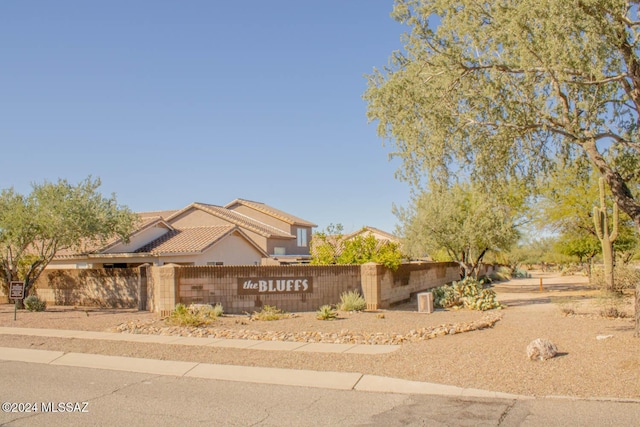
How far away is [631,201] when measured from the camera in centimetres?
1316

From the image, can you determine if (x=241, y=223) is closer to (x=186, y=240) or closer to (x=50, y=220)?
(x=186, y=240)

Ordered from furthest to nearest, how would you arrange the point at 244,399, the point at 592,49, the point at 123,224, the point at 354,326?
the point at 123,224, the point at 354,326, the point at 592,49, the point at 244,399

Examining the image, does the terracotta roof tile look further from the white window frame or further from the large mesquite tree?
the large mesquite tree

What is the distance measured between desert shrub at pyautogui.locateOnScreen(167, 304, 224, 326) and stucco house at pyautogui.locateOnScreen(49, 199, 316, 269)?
13060 mm

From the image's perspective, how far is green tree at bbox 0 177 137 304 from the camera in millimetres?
23641

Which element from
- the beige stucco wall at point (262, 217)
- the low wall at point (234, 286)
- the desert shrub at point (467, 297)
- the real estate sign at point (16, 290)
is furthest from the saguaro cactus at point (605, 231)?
the beige stucco wall at point (262, 217)

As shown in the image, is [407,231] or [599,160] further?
[407,231]

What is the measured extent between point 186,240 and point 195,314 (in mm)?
18123

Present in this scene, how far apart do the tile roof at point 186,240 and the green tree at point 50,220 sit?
7016mm

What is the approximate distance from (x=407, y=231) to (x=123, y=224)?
15.0 m

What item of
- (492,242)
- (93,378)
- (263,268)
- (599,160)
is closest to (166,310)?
(263,268)

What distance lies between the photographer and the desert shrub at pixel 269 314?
19.3 metres

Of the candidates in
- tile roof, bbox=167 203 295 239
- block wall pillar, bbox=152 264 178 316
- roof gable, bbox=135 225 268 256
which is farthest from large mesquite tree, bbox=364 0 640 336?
tile roof, bbox=167 203 295 239

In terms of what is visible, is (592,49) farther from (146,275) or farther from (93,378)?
(146,275)
